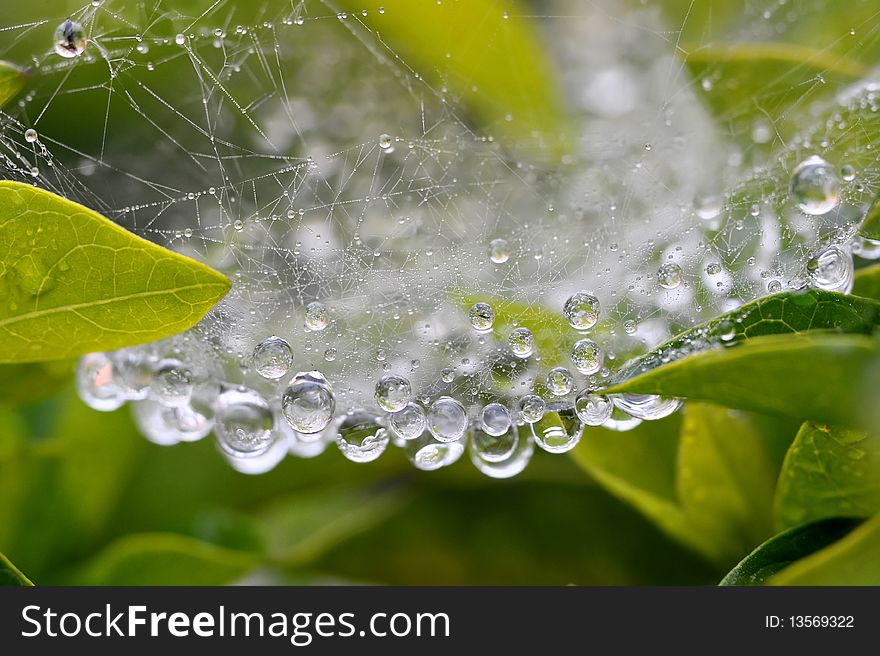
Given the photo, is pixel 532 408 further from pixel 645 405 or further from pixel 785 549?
pixel 785 549

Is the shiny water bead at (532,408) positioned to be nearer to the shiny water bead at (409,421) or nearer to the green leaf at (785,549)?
the shiny water bead at (409,421)

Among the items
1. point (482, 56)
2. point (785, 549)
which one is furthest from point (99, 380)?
point (482, 56)

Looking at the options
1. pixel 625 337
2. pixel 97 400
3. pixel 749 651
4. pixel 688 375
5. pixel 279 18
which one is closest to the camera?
pixel 688 375

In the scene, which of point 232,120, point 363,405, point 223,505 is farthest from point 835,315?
point 223,505

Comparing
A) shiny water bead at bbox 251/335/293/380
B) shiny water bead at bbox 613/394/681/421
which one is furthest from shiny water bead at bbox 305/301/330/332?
shiny water bead at bbox 613/394/681/421

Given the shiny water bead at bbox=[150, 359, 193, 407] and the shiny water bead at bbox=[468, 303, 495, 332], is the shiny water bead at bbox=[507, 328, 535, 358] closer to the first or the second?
the shiny water bead at bbox=[468, 303, 495, 332]

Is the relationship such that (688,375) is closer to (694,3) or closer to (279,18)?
(279,18)

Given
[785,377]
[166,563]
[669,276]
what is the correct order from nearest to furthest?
1. [785,377]
2. [669,276]
3. [166,563]
